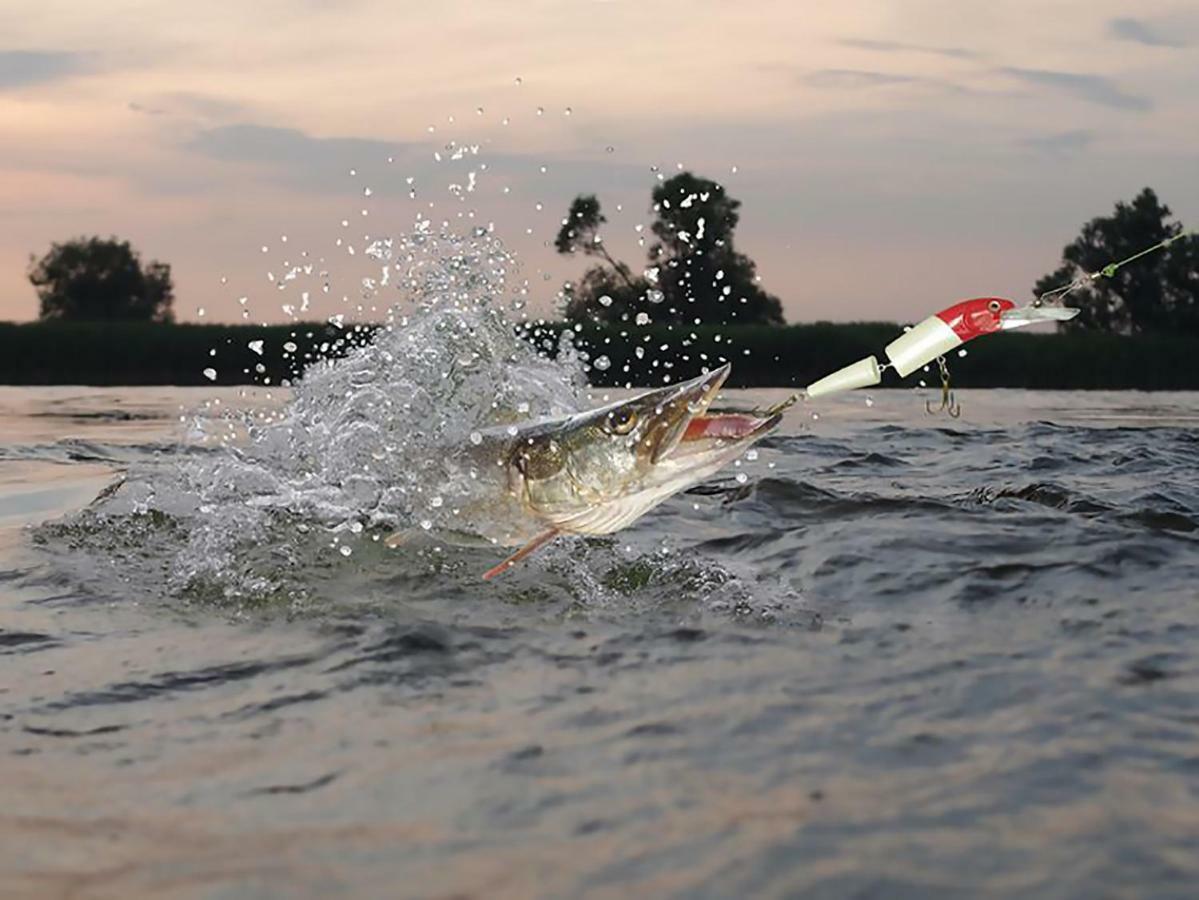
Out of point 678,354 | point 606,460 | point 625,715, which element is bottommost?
point 625,715

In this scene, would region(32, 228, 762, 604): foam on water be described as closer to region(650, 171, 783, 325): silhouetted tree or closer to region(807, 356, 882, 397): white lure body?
region(807, 356, 882, 397): white lure body

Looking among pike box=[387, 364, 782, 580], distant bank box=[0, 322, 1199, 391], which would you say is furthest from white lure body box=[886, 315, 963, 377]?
distant bank box=[0, 322, 1199, 391]

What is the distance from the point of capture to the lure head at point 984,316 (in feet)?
13.8

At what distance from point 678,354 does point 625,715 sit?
3265 cm

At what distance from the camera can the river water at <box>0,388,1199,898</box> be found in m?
3.16

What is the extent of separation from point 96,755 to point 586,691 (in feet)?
4.80

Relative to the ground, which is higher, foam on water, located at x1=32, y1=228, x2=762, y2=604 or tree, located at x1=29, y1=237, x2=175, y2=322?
tree, located at x1=29, y1=237, x2=175, y2=322

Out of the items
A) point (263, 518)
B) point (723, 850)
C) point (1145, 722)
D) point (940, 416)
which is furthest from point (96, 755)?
point (940, 416)

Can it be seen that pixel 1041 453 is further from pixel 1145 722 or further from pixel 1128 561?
pixel 1145 722

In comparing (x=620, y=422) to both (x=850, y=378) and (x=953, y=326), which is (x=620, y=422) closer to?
(x=850, y=378)

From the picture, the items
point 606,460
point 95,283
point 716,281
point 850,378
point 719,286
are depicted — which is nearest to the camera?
point 850,378

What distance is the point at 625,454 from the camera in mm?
4262

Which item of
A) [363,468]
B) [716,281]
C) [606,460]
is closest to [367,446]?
[363,468]

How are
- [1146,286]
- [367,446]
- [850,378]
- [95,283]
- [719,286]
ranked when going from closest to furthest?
[850,378] < [367,446] < [719,286] < [1146,286] < [95,283]
